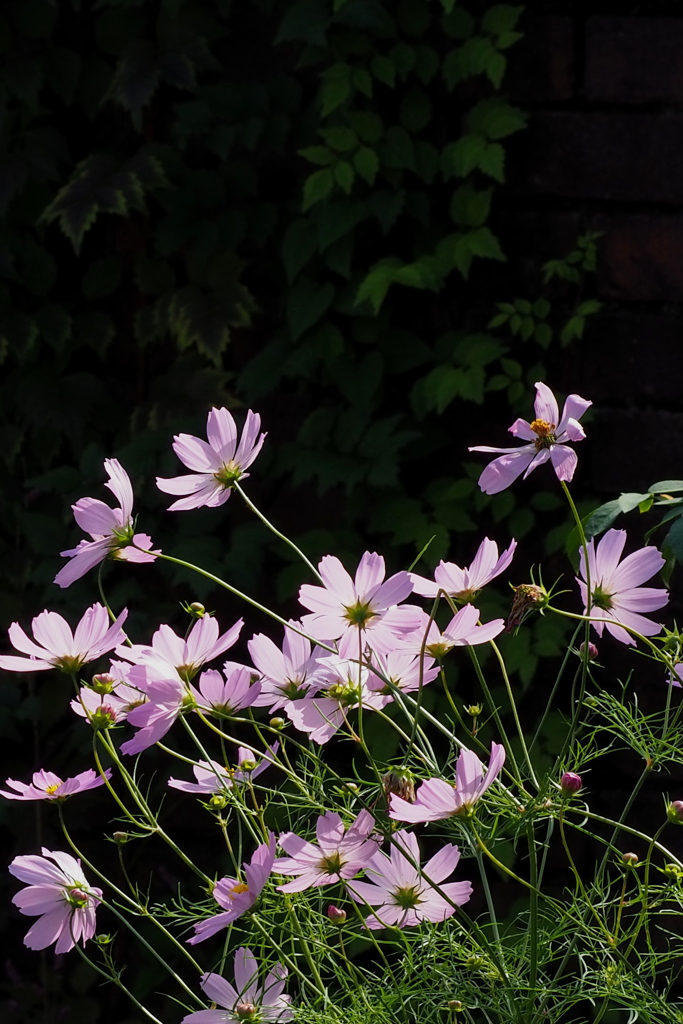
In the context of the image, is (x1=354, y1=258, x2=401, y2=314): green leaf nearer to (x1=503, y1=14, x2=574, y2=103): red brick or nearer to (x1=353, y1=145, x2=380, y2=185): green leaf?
(x1=353, y1=145, x2=380, y2=185): green leaf

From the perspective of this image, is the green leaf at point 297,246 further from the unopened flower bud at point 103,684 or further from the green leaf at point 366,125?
the unopened flower bud at point 103,684

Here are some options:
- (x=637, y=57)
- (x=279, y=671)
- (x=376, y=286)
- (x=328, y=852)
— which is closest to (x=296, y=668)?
(x=279, y=671)

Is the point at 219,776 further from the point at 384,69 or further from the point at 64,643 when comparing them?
the point at 384,69

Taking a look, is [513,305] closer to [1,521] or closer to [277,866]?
[1,521]

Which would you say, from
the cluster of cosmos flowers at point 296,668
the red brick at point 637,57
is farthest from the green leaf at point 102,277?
the cluster of cosmos flowers at point 296,668

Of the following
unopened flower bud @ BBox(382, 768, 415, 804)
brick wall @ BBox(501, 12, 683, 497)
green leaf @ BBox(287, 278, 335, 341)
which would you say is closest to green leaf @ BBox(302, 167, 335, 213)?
green leaf @ BBox(287, 278, 335, 341)

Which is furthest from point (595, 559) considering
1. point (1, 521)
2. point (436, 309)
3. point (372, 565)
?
point (1, 521)
